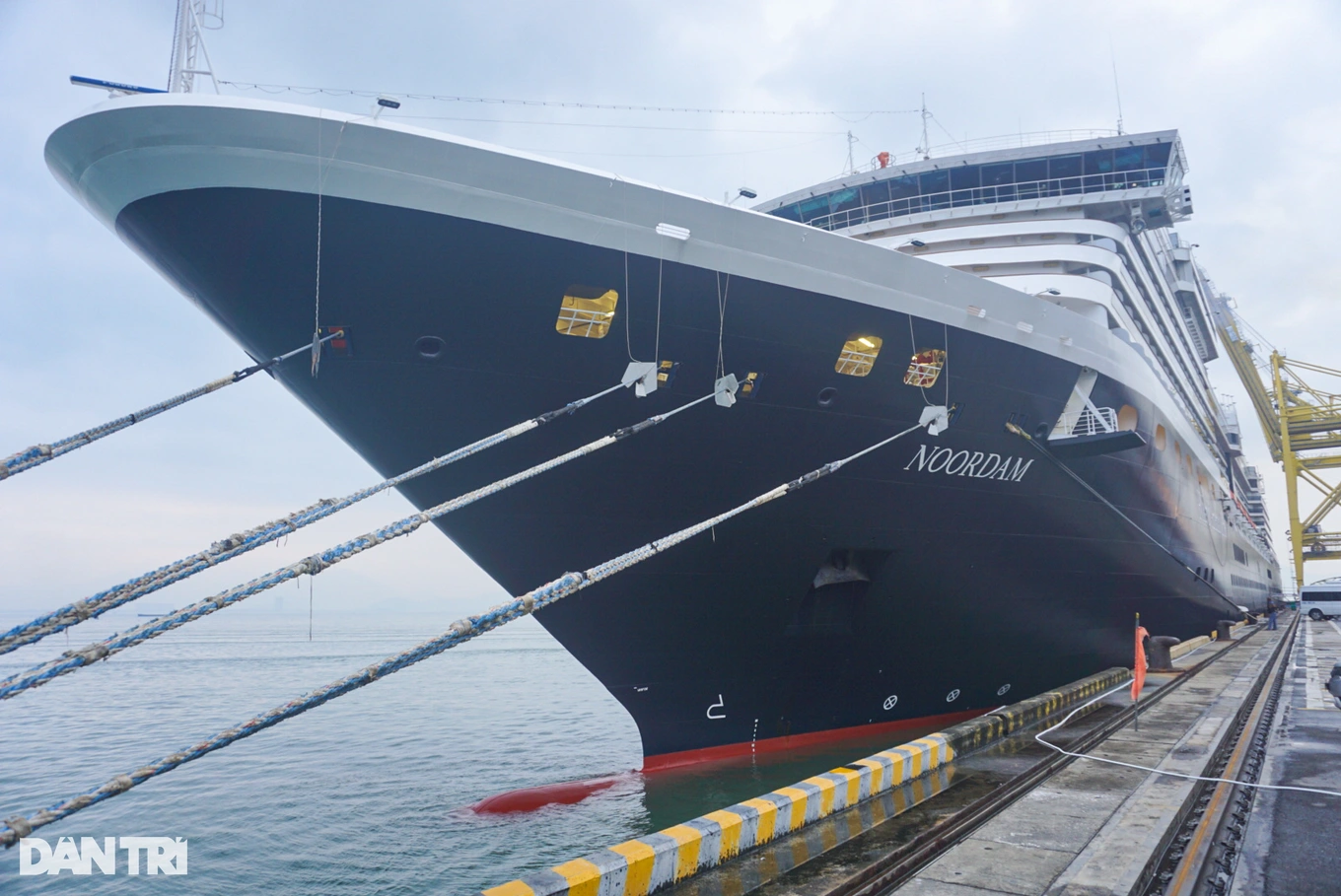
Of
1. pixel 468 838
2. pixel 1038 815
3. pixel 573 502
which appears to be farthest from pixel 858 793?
pixel 468 838

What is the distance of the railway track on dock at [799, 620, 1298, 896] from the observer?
16.1 ft

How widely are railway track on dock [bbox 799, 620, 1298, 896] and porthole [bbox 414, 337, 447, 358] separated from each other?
5267 mm

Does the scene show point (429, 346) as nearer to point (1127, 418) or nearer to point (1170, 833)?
point (1170, 833)

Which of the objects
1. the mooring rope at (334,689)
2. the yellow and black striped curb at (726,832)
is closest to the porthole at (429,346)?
the mooring rope at (334,689)

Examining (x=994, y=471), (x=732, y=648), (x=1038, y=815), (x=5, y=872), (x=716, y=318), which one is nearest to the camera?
(x=1038, y=815)

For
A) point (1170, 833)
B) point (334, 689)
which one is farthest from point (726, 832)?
point (1170, 833)

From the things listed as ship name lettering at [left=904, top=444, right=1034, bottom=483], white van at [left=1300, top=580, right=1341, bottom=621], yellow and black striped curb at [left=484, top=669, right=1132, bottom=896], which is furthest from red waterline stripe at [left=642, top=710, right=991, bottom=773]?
white van at [left=1300, top=580, right=1341, bottom=621]

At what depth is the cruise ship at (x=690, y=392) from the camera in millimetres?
6930

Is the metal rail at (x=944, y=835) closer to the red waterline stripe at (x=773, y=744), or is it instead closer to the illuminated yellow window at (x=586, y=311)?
the red waterline stripe at (x=773, y=744)

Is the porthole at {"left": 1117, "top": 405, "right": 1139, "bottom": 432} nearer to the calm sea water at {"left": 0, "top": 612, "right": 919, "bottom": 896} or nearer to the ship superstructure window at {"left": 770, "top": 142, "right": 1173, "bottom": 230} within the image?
the ship superstructure window at {"left": 770, "top": 142, "right": 1173, "bottom": 230}

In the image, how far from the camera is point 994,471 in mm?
10602

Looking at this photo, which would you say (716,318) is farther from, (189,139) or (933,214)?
(933,214)

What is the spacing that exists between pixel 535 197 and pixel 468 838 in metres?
7.36
